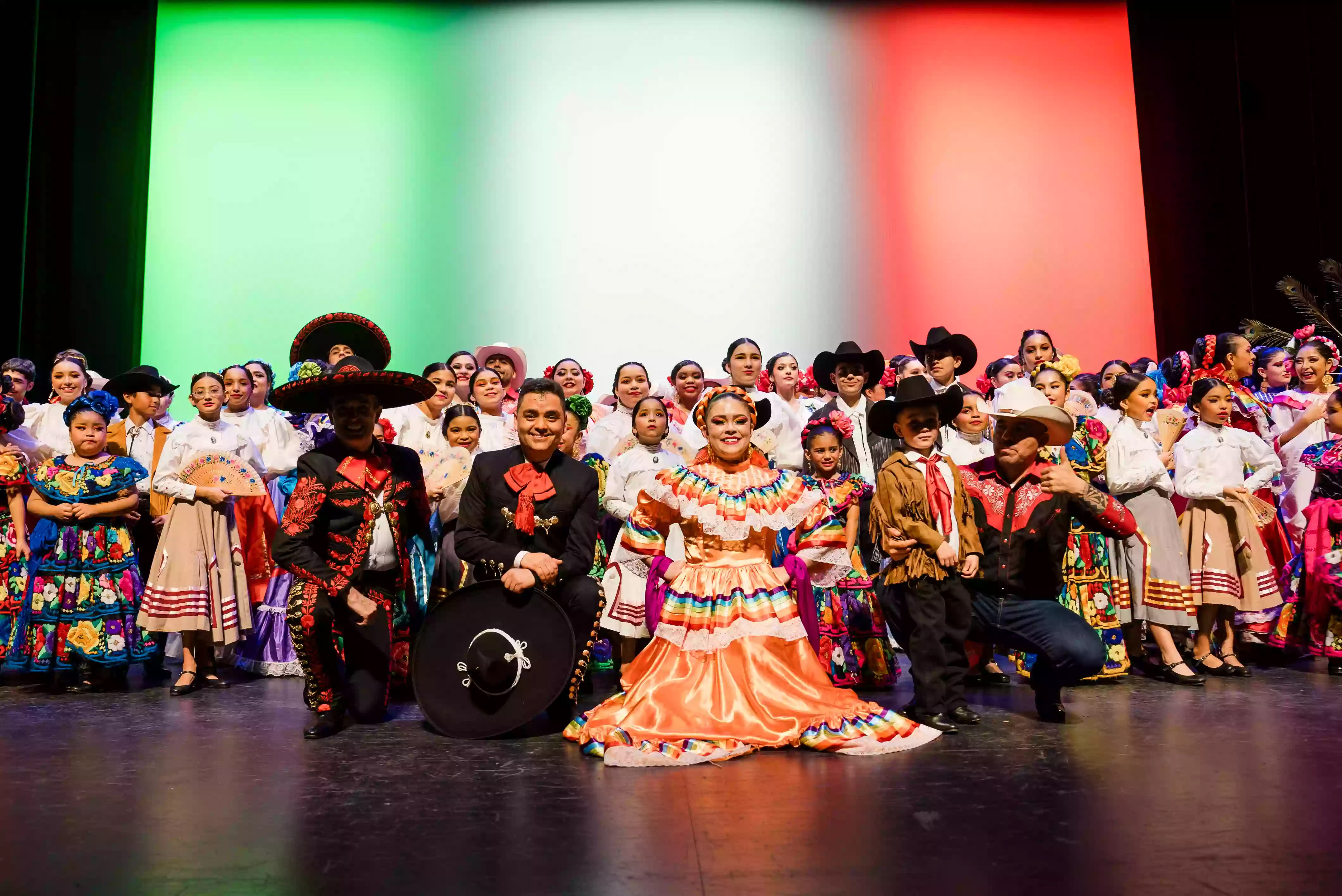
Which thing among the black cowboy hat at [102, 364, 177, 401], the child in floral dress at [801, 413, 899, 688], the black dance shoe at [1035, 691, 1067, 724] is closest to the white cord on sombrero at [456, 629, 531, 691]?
the child in floral dress at [801, 413, 899, 688]

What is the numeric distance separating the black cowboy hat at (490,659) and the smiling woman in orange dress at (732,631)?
23cm

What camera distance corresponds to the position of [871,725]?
3879 millimetres

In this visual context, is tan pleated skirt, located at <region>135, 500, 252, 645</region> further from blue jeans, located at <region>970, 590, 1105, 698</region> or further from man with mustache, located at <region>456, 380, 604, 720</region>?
blue jeans, located at <region>970, 590, 1105, 698</region>

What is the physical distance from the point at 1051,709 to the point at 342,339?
4158 millimetres

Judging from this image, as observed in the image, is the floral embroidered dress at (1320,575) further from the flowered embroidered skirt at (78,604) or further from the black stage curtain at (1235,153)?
the flowered embroidered skirt at (78,604)

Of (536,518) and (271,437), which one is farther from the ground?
(271,437)

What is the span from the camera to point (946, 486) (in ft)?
14.1

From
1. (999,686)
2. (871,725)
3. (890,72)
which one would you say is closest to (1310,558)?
(999,686)

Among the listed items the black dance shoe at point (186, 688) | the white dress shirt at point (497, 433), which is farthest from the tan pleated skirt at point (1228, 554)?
the black dance shoe at point (186, 688)

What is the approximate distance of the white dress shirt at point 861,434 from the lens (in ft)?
20.0

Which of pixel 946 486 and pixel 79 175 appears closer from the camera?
pixel 946 486

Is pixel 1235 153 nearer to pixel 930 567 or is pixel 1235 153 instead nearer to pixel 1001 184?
pixel 1001 184

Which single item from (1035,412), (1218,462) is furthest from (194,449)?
(1218,462)

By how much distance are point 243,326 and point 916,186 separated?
19.2 ft
